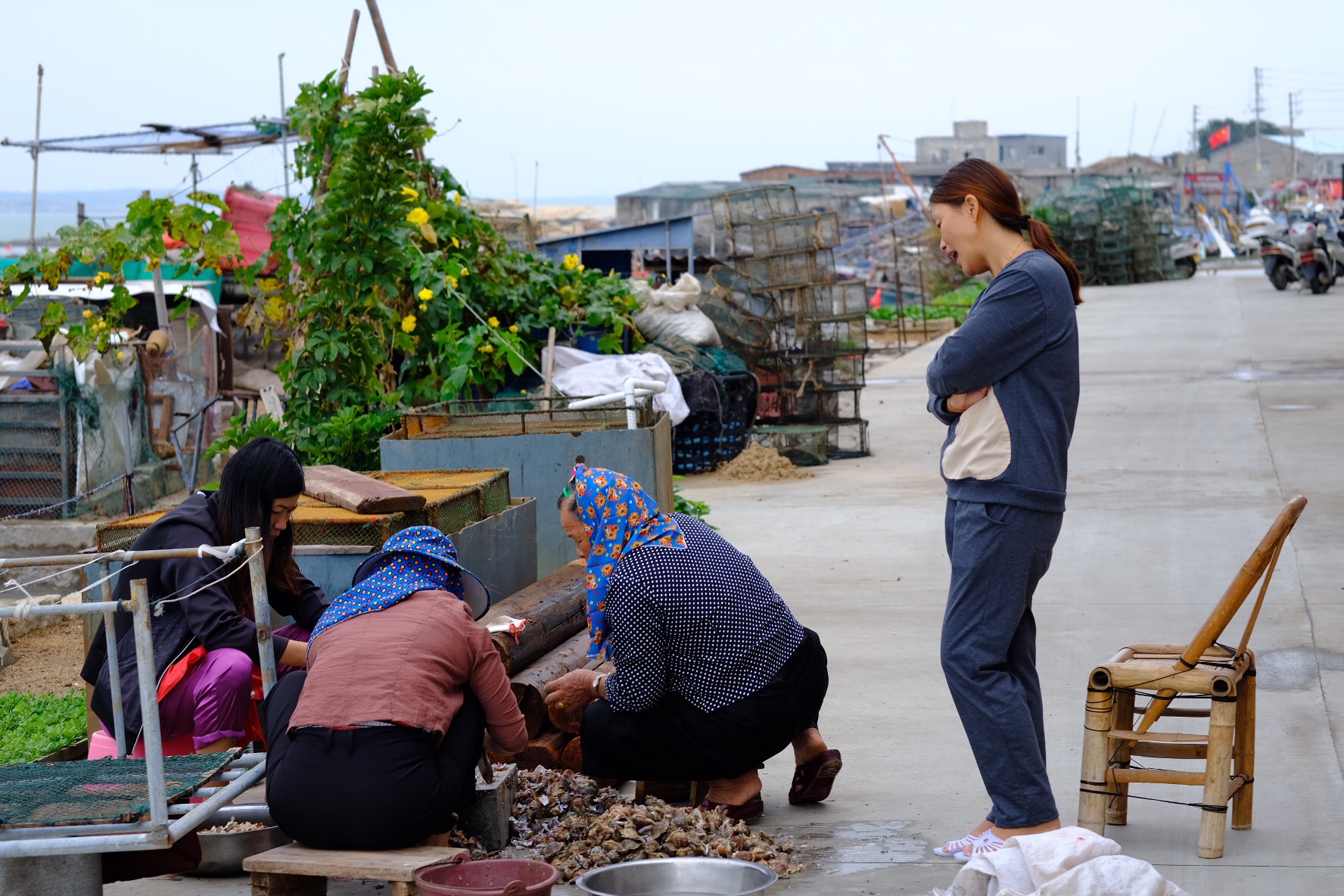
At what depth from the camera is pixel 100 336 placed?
9.87 meters

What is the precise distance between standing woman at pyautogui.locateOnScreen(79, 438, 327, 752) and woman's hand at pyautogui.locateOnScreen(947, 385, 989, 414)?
6.79 feet

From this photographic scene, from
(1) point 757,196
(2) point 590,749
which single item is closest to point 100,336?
(1) point 757,196

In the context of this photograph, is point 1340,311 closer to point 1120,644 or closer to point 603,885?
point 1120,644

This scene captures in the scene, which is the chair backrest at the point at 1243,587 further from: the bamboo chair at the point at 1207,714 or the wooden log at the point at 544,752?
the wooden log at the point at 544,752

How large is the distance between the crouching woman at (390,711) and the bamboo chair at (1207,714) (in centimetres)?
169

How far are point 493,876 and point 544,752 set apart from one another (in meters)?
1.25

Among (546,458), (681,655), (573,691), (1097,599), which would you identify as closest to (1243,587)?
(681,655)

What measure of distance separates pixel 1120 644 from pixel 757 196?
7715mm

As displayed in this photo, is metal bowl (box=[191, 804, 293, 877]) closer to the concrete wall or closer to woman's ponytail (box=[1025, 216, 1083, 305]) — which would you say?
woman's ponytail (box=[1025, 216, 1083, 305])

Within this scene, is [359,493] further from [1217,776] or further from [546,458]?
[1217,776]

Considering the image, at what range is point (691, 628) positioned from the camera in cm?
407

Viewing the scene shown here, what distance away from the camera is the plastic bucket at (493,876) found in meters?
3.27

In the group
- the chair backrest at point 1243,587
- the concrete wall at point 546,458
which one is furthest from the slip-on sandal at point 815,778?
the concrete wall at point 546,458

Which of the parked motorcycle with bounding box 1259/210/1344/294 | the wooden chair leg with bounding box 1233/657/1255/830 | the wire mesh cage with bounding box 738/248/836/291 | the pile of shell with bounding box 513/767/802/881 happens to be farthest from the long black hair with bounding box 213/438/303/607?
the parked motorcycle with bounding box 1259/210/1344/294
